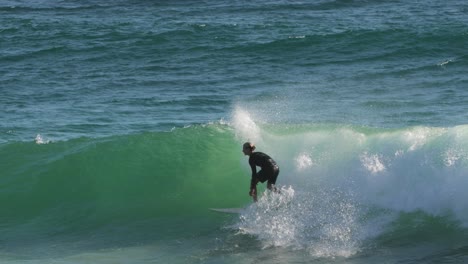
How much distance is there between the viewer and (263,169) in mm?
14430

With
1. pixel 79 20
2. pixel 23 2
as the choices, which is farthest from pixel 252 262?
pixel 23 2

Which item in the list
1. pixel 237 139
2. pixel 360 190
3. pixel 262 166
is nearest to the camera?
pixel 262 166

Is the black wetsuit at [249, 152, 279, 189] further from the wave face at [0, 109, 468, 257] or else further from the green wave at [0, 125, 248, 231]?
the green wave at [0, 125, 248, 231]

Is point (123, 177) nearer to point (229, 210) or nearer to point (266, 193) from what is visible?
point (229, 210)

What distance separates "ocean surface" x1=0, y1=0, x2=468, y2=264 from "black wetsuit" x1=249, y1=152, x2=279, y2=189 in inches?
16.6

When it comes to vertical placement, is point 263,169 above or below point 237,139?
below

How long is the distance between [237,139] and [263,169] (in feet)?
13.1

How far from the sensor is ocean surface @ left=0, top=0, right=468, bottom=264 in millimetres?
13883

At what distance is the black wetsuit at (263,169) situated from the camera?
14.3 meters

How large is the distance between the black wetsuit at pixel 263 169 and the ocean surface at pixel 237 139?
16.6 inches

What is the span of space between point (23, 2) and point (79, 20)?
7.74 metres

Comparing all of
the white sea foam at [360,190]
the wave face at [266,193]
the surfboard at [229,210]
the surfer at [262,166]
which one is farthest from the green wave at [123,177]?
the surfer at [262,166]

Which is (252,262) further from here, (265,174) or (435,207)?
(435,207)

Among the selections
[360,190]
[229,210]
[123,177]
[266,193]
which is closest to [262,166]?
[266,193]
